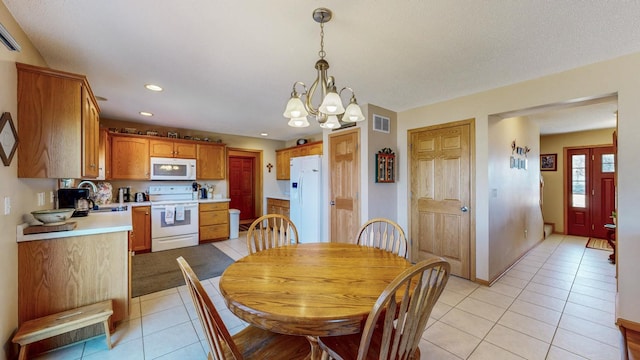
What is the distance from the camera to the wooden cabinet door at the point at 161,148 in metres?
4.44

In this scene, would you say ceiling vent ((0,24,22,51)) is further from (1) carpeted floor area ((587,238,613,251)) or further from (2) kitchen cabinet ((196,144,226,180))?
(1) carpeted floor area ((587,238,613,251))

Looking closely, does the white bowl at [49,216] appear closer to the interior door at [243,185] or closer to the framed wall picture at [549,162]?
the interior door at [243,185]

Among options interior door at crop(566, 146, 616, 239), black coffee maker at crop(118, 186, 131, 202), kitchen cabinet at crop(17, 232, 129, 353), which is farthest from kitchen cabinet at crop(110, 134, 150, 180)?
interior door at crop(566, 146, 616, 239)

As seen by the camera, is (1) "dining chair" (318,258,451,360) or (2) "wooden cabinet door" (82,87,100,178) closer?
(1) "dining chair" (318,258,451,360)

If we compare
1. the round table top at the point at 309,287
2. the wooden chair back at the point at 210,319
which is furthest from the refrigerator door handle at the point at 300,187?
the wooden chair back at the point at 210,319

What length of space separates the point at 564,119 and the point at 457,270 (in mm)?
3389

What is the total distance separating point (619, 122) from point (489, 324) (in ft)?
6.89

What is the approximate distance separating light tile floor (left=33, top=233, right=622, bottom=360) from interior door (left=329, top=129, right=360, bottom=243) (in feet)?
4.72

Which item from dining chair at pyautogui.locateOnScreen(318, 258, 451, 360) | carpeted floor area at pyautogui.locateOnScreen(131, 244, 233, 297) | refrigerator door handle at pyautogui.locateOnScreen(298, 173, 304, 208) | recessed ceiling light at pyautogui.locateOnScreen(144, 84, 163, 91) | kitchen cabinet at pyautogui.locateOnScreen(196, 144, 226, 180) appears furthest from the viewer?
kitchen cabinet at pyautogui.locateOnScreen(196, 144, 226, 180)

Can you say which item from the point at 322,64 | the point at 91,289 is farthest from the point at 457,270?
the point at 91,289

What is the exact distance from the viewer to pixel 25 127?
177 cm

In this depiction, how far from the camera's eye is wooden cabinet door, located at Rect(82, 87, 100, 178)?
2.01 metres

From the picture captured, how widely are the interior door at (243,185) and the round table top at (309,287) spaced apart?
196 inches

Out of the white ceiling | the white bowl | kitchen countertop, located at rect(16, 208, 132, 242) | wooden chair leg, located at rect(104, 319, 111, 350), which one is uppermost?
the white ceiling
